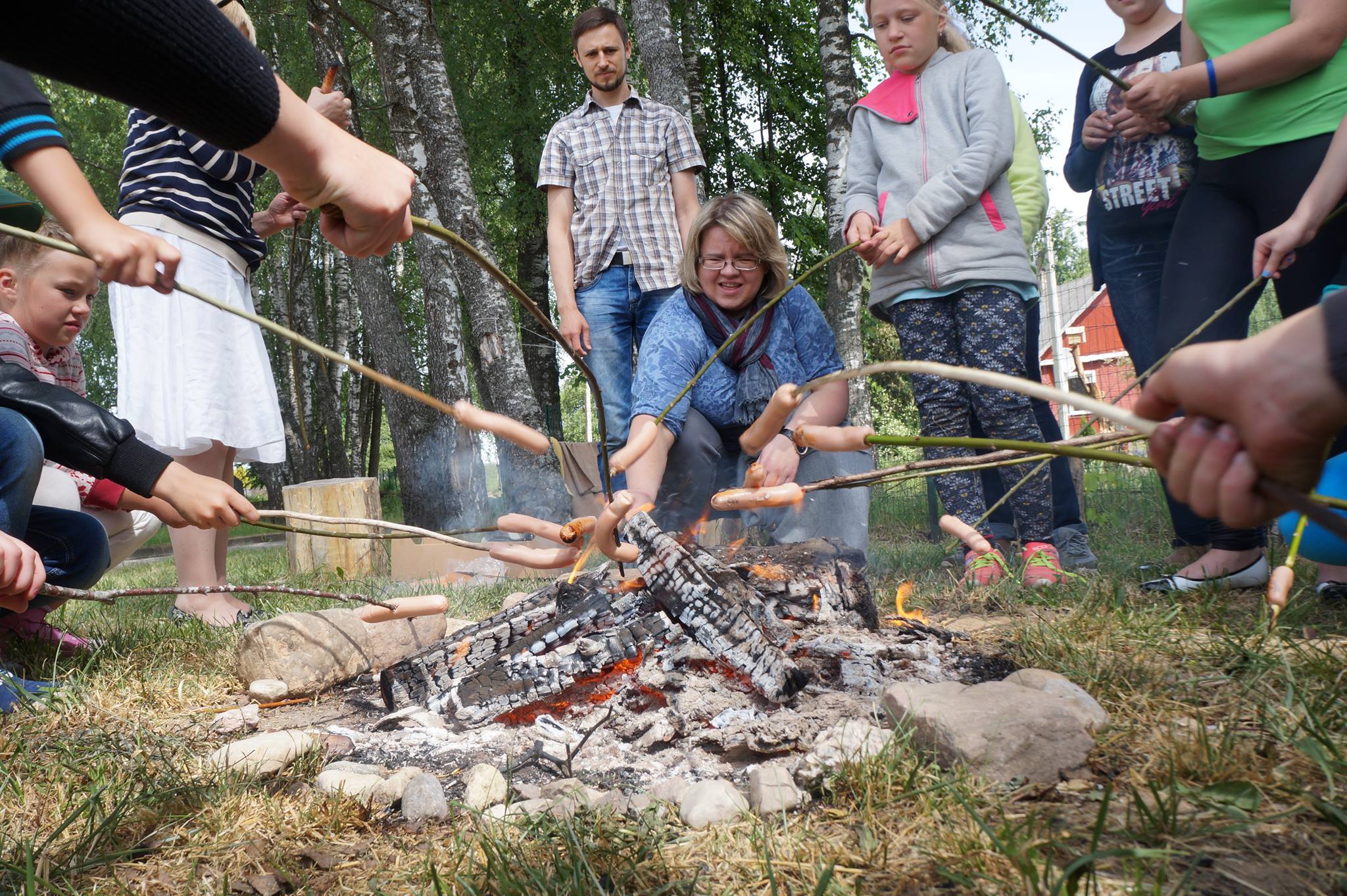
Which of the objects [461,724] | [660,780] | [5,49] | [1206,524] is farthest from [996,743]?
[1206,524]

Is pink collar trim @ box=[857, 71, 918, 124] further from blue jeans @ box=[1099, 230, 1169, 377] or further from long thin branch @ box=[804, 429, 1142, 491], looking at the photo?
long thin branch @ box=[804, 429, 1142, 491]

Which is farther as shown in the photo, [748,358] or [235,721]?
[748,358]

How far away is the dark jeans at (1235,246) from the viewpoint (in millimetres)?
2547

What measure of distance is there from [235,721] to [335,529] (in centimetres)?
336

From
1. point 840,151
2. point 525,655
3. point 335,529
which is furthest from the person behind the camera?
point 840,151

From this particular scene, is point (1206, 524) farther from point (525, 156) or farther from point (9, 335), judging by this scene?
point (525, 156)

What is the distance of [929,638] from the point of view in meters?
2.36

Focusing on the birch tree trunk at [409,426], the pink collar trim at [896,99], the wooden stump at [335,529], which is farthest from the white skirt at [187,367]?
the birch tree trunk at [409,426]

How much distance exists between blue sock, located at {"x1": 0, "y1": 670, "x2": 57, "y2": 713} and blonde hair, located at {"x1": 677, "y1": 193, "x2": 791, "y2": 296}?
2.44 metres

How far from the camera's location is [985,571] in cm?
305

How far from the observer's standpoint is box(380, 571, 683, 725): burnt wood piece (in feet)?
7.35

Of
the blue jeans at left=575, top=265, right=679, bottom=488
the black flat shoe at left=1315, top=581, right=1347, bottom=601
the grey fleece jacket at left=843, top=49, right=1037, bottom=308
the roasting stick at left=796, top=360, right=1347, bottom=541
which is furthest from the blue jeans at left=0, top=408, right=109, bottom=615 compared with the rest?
the black flat shoe at left=1315, top=581, right=1347, bottom=601

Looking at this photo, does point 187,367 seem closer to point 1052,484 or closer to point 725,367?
point 725,367

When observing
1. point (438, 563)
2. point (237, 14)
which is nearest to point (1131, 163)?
point (237, 14)
